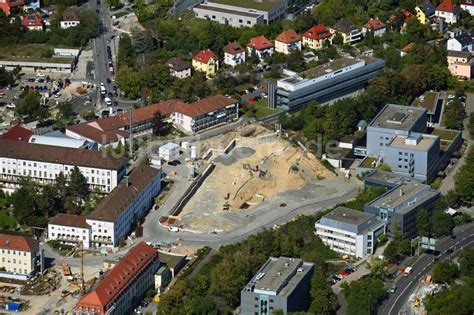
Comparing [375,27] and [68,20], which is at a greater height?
[68,20]

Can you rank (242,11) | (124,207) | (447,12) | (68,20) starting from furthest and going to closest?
(447,12), (242,11), (68,20), (124,207)

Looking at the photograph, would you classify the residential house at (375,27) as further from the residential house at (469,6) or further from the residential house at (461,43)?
the residential house at (469,6)

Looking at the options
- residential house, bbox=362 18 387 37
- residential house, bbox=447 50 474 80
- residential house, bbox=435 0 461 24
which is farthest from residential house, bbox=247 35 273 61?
residential house, bbox=435 0 461 24

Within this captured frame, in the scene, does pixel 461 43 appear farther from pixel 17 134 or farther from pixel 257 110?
pixel 17 134

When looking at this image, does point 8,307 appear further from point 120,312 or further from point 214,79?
point 214,79

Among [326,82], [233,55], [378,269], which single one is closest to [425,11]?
[233,55]

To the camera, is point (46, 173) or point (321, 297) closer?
point (321, 297)

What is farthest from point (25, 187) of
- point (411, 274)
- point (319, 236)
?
point (411, 274)
